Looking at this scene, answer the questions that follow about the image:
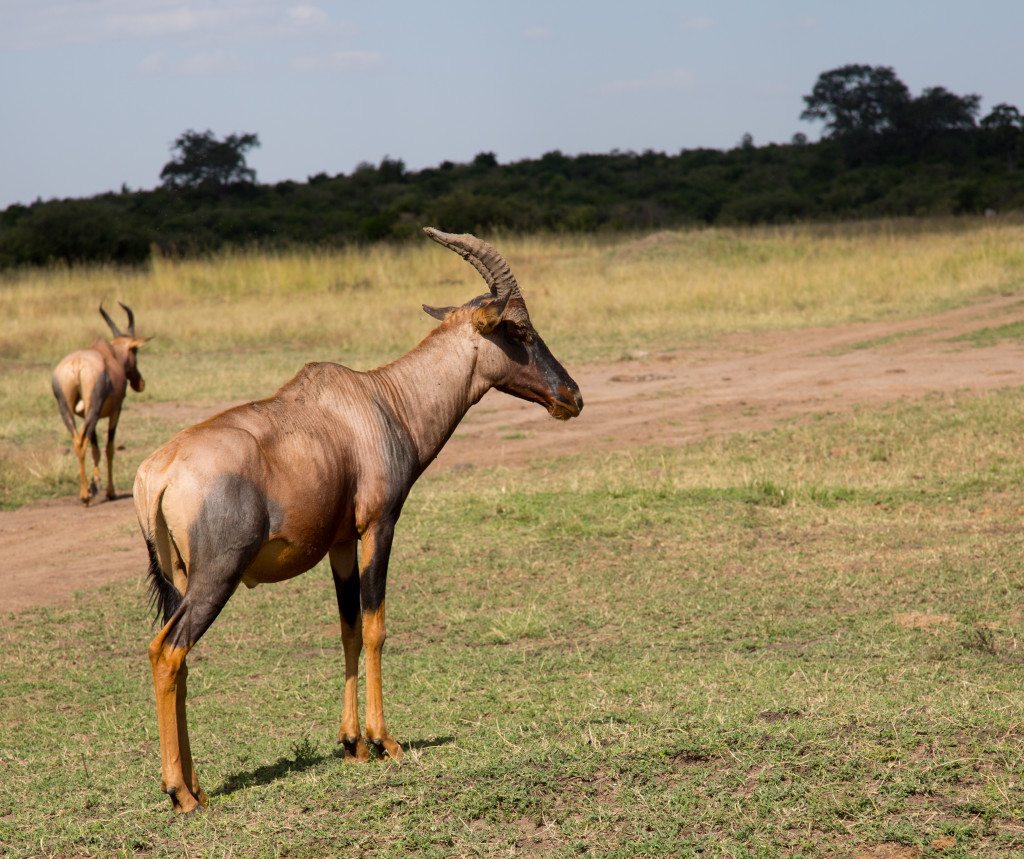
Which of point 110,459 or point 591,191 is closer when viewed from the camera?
point 110,459

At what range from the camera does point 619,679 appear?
5465mm

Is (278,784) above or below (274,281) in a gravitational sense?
below

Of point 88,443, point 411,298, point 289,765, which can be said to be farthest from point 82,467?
point 411,298

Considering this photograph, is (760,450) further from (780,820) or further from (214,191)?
(214,191)

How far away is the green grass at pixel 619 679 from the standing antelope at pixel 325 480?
423 millimetres

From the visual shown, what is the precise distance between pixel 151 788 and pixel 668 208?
42727 mm

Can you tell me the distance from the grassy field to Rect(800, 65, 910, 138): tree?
1120 inches

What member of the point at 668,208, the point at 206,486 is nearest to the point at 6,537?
the point at 206,486

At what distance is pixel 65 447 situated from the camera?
12055mm

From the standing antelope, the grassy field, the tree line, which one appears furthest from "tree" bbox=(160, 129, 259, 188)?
the standing antelope

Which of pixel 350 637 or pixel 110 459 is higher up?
pixel 350 637

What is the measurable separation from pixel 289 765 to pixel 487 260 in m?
1.83

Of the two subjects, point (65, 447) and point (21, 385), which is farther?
point (21, 385)

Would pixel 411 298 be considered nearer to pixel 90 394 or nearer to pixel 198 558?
pixel 90 394
